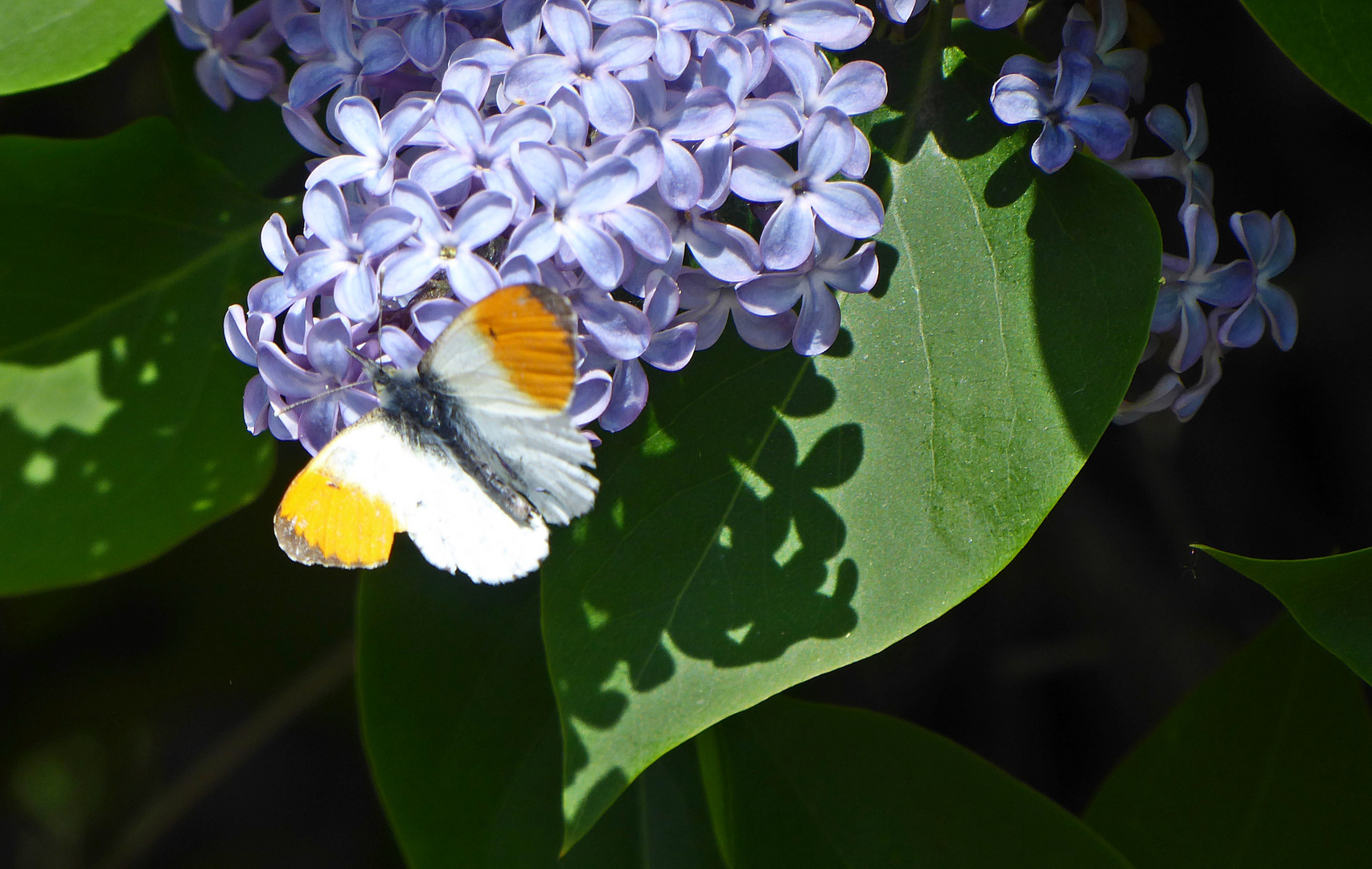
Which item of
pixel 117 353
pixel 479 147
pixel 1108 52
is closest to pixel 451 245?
pixel 479 147

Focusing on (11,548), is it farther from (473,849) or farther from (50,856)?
(50,856)

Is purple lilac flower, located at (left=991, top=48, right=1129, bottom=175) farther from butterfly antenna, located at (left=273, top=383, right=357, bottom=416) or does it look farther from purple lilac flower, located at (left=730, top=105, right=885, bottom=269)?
butterfly antenna, located at (left=273, top=383, right=357, bottom=416)

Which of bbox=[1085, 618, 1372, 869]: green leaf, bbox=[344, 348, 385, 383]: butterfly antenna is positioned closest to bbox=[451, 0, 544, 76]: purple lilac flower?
bbox=[344, 348, 385, 383]: butterfly antenna

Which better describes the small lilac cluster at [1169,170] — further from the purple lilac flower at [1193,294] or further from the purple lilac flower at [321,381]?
the purple lilac flower at [321,381]

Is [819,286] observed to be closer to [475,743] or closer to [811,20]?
[811,20]

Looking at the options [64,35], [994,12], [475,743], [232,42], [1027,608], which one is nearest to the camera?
[994,12]
